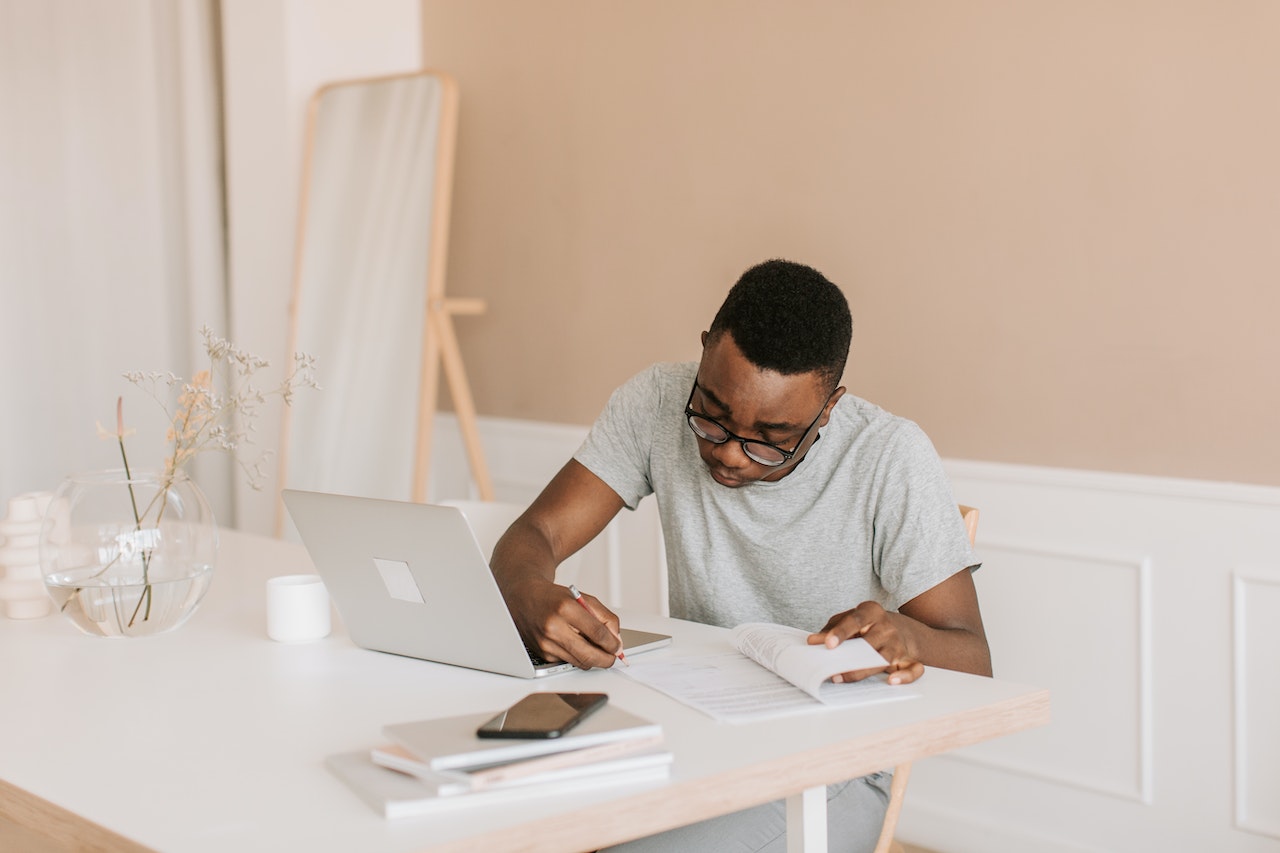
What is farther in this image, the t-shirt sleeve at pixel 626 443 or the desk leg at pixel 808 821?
the t-shirt sleeve at pixel 626 443

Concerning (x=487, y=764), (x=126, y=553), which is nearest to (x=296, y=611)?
(x=126, y=553)

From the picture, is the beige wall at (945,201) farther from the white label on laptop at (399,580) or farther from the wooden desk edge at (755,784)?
the white label on laptop at (399,580)

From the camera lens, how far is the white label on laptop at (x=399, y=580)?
1545mm

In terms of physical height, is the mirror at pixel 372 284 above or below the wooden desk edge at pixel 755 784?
above

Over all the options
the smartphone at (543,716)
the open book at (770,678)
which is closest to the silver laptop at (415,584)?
the open book at (770,678)

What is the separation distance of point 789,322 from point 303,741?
81 centimetres

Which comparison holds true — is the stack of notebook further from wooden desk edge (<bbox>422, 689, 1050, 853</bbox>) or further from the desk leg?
the desk leg

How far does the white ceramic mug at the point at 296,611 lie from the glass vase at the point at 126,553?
0.41 feet

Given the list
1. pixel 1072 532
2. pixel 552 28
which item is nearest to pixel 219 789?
pixel 1072 532

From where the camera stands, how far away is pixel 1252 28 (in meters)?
2.24

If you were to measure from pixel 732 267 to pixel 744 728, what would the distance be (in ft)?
6.14

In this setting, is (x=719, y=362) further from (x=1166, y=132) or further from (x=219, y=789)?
(x=1166, y=132)

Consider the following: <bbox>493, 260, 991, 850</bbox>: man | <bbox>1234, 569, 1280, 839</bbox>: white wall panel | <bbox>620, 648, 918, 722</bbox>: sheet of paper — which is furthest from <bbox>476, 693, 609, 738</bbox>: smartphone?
<bbox>1234, 569, 1280, 839</bbox>: white wall panel

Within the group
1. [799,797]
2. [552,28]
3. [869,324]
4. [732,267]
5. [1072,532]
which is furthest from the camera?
[552,28]
